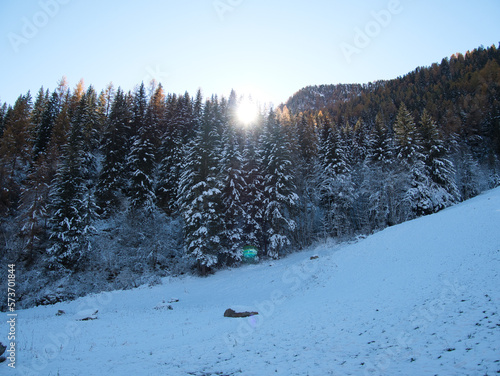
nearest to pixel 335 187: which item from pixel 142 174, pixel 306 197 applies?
pixel 306 197

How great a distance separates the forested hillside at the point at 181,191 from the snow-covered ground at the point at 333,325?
7.21 m

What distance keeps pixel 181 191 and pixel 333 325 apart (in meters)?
22.5

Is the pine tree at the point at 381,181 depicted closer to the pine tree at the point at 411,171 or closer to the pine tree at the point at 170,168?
the pine tree at the point at 411,171

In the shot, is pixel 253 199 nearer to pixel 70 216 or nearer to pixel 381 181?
pixel 381 181

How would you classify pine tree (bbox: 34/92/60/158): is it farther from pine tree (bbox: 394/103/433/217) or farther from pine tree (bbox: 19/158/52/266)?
pine tree (bbox: 394/103/433/217)

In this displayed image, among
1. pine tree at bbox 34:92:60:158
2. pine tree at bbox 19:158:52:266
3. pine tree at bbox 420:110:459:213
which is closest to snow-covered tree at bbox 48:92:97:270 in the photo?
pine tree at bbox 19:158:52:266

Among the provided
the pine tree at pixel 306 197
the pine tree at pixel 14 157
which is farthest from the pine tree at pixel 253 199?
the pine tree at pixel 14 157

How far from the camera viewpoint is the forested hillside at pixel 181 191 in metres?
26.8

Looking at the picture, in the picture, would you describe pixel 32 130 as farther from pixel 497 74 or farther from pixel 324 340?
pixel 497 74

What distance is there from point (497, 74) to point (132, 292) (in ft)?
351

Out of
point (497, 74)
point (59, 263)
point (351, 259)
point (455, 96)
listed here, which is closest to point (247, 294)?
point (351, 259)

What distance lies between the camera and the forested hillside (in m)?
26.8

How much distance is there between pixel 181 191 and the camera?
29.4 meters

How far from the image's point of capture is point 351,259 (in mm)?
20953
